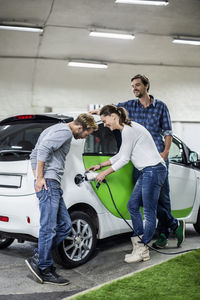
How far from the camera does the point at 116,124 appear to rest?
4762mm

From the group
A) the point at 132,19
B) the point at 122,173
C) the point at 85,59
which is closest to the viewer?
the point at 122,173

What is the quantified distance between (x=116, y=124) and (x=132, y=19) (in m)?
11.1

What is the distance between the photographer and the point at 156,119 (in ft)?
17.6

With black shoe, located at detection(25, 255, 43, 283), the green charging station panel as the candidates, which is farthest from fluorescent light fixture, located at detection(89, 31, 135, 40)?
black shoe, located at detection(25, 255, 43, 283)

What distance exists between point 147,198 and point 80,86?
49.9 ft

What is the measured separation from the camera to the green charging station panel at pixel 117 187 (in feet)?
15.7

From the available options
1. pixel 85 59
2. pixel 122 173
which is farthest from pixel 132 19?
pixel 122 173

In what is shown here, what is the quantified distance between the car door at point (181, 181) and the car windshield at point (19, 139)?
6.78 ft

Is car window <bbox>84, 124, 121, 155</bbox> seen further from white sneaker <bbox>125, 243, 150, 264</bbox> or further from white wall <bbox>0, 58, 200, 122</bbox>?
white wall <bbox>0, 58, 200, 122</bbox>

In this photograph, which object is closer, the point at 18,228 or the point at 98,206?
the point at 18,228

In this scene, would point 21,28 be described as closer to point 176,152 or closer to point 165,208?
point 176,152

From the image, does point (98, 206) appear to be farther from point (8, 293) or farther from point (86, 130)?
point (8, 293)

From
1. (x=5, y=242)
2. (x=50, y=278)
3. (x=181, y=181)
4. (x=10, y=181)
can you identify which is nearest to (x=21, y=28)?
(x=181, y=181)

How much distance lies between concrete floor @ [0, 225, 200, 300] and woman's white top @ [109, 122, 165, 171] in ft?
3.66
